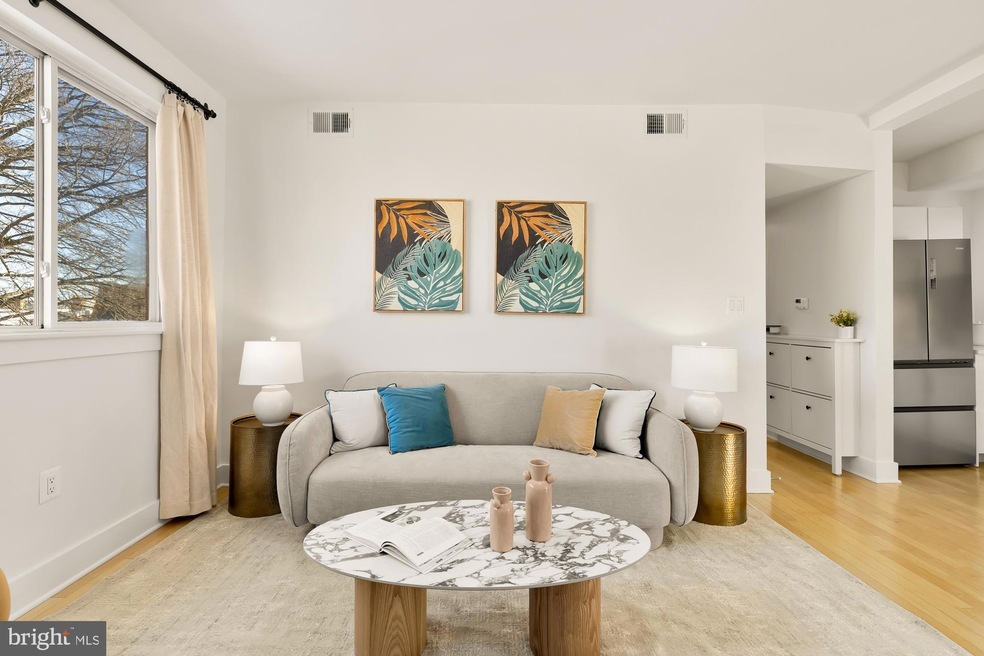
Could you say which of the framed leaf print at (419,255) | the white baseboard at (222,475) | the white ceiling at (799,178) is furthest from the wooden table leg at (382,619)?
the white ceiling at (799,178)

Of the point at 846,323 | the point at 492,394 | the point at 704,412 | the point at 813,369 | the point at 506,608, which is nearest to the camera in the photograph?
the point at 506,608

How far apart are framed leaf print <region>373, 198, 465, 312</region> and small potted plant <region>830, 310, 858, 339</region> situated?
2890 mm

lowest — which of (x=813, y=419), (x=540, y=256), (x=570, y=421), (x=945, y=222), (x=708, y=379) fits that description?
(x=813, y=419)

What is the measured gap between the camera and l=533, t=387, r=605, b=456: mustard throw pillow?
300 centimetres

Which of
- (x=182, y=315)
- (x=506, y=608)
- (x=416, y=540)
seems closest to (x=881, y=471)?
(x=506, y=608)

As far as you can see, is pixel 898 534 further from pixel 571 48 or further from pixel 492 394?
pixel 571 48

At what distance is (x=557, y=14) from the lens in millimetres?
2582

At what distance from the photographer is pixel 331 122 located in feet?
12.0

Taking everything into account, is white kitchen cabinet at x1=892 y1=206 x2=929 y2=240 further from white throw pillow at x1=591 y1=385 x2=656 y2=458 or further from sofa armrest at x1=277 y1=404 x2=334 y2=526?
sofa armrest at x1=277 y1=404 x2=334 y2=526

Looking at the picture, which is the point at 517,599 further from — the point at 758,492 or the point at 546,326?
the point at 758,492

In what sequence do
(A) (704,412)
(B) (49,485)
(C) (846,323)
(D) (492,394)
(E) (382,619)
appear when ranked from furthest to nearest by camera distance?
(C) (846,323)
(D) (492,394)
(A) (704,412)
(B) (49,485)
(E) (382,619)

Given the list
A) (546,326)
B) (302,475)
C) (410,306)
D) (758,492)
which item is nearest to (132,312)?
(302,475)

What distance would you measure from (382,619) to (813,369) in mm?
3970

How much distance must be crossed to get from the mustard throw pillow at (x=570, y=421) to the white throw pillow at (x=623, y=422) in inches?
2.4
